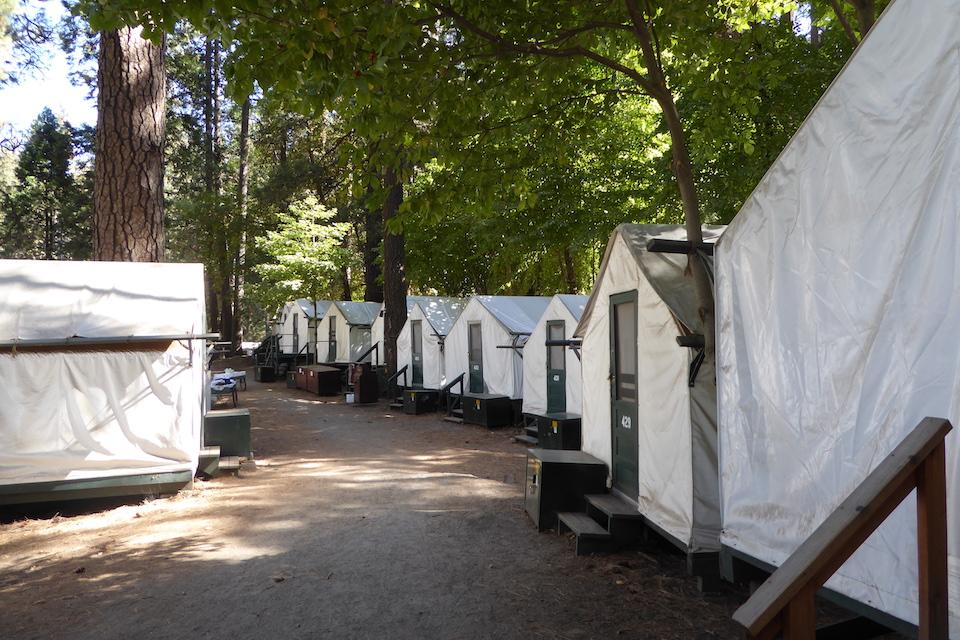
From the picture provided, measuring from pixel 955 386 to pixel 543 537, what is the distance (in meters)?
4.87

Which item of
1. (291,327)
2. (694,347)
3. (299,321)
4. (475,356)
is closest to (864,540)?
(694,347)

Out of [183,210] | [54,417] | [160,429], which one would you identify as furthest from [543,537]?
[183,210]

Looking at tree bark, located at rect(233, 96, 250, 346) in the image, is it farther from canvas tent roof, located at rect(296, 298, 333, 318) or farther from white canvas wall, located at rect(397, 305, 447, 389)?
white canvas wall, located at rect(397, 305, 447, 389)

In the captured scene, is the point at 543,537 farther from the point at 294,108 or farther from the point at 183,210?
the point at 183,210

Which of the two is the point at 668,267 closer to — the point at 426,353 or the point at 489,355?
the point at 489,355

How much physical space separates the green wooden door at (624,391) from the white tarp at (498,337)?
27.7 ft

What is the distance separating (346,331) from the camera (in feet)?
86.8

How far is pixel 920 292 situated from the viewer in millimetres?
3096

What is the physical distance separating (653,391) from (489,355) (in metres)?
10.6

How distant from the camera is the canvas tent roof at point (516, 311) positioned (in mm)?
16498

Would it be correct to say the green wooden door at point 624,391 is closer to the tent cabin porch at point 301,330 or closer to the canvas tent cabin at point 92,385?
the canvas tent cabin at point 92,385

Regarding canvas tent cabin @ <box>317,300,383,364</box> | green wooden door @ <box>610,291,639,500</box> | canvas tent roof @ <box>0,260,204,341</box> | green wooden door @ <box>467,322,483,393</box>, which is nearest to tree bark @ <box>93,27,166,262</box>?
canvas tent roof @ <box>0,260,204,341</box>

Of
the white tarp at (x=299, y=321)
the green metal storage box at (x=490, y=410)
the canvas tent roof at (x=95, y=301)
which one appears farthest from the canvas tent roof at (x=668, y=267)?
the white tarp at (x=299, y=321)

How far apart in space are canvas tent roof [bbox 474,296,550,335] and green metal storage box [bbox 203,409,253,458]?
278 inches
